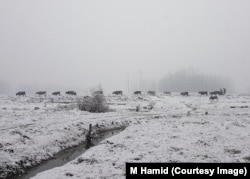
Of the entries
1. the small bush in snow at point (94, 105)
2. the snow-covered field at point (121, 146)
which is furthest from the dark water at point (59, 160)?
the small bush in snow at point (94, 105)

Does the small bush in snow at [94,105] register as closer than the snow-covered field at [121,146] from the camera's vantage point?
No

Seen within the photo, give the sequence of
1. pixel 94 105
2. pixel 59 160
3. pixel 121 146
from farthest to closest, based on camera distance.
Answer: pixel 94 105 → pixel 121 146 → pixel 59 160

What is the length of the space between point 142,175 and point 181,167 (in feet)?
8.12

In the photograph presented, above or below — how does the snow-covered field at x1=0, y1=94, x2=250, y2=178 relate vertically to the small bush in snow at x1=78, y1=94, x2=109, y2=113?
below

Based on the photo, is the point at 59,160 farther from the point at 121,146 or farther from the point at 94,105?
the point at 94,105

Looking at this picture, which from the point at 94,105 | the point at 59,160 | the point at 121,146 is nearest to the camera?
the point at 59,160

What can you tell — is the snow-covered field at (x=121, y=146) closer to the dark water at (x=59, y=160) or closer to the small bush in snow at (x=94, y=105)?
the dark water at (x=59, y=160)

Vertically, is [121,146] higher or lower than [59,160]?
higher

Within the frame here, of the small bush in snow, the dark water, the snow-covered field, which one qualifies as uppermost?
the small bush in snow

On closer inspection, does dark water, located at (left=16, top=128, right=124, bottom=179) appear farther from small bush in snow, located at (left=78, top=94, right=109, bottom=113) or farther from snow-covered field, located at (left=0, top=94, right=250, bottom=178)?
small bush in snow, located at (left=78, top=94, right=109, bottom=113)

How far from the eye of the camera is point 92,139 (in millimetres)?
26266

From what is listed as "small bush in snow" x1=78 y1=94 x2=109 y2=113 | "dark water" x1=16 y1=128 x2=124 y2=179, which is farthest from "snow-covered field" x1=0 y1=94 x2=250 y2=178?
"small bush in snow" x1=78 y1=94 x2=109 y2=113

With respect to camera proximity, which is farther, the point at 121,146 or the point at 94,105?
the point at 94,105

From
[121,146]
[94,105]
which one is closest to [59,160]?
[121,146]
